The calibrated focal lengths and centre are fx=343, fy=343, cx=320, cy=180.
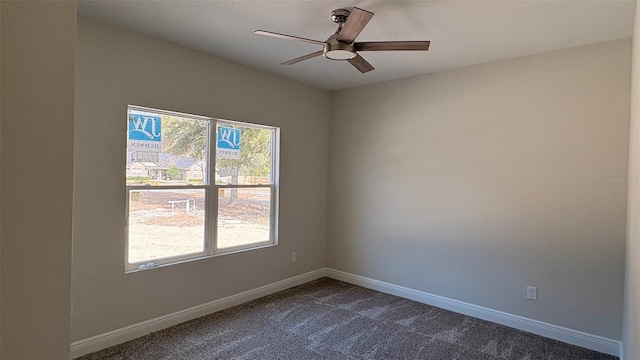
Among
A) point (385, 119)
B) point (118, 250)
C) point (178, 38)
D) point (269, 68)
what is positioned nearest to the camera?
point (118, 250)

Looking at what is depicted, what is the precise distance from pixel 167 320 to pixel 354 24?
3.01 meters

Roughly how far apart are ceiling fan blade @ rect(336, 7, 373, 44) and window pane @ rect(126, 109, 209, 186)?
6.12 feet

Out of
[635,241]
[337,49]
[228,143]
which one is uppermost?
[337,49]

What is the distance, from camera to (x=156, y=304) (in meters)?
3.15

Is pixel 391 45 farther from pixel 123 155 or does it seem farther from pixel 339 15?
pixel 123 155

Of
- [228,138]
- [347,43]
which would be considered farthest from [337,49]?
[228,138]

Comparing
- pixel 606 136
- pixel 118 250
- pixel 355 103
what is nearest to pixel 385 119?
pixel 355 103

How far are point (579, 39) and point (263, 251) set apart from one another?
3751 millimetres

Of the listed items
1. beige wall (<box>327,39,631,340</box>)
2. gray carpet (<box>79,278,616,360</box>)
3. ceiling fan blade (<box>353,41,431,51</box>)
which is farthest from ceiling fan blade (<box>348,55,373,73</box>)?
gray carpet (<box>79,278,616,360</box>)

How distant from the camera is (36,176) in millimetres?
889

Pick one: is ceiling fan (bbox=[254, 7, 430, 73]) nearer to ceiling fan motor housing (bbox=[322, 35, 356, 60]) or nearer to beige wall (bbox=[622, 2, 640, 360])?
ceiling fan motor housing (bbox=[322, 35, 356, 60])

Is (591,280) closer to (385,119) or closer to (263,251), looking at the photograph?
A: (385,119)

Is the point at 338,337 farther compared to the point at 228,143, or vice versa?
the point at 228,143

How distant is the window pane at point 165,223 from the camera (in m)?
3.09
